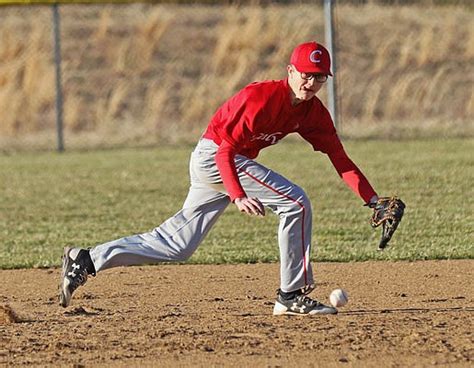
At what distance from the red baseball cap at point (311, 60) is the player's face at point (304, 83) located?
3 cm

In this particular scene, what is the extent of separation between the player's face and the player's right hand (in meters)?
0.63

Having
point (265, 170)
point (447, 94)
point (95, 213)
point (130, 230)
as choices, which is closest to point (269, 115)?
point (265, 170)

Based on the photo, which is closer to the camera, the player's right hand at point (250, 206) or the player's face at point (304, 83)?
the player's right hand at point (250, 206)

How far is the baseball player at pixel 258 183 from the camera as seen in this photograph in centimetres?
587

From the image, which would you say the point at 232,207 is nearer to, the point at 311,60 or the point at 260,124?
the point at 260,124

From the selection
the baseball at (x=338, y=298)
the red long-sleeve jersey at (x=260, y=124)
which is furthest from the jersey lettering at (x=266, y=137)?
the baseball at (x=338, y=298)

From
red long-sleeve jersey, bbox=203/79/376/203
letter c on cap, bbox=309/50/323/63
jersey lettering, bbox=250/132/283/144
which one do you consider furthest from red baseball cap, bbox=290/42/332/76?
jersey lettering, bbox=250/132/283/144

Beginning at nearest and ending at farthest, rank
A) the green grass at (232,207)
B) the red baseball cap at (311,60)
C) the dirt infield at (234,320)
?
the dirt infield at (234,320) < the red baseball cap at (311,60) < the green grass at (232,207)

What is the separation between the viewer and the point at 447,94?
2392 centimetres

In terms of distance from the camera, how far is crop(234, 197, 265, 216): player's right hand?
5668mm

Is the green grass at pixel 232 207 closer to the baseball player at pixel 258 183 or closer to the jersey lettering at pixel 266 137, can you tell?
the baseball player at pixel 258 183

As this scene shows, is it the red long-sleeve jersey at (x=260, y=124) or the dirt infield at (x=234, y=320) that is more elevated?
the red long-sleeve jersey at (x=260, y=124)

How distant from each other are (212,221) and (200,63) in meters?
19.9

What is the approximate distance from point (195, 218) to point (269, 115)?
755 mm
